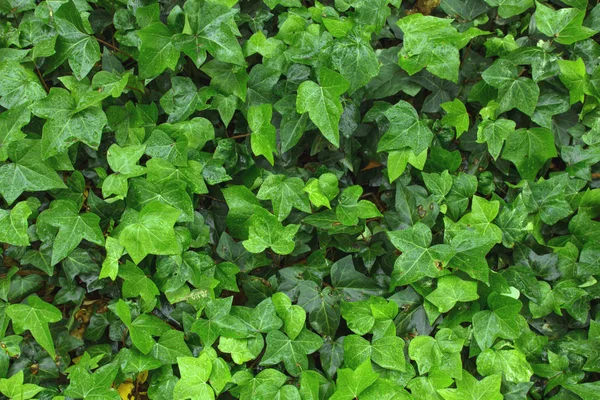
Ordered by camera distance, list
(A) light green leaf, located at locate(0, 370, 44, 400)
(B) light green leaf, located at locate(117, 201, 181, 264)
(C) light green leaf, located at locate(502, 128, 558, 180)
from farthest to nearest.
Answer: (C) light green leaf, located at locate(502, 128, 558, 180) → (A) light green leaf, located at locate(0, 370, 44, 400) → (B) light green leaf, located at locate(117, 201, 181, 264)

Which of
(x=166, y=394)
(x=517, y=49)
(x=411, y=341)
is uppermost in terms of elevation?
(x=517, y=49)

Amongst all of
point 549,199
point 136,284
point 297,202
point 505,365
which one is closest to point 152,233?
point 136,284

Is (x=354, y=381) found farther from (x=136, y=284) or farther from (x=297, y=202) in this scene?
(x=136, y=284)

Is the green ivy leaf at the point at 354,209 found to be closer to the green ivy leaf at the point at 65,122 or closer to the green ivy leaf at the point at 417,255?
the green ivy leaf at the point at 417,255

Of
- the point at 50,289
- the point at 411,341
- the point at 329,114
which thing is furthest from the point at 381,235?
the point at 50,289

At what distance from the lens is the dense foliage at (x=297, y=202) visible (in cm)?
185

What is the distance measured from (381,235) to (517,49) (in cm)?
84

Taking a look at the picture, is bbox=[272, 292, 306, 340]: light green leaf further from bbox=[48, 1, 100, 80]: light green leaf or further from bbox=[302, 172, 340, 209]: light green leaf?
bbox=[48, 1, 100, 80]: light green leaf

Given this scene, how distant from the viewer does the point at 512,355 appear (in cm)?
192

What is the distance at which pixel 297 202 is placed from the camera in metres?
1.96

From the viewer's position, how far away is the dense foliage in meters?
1.85

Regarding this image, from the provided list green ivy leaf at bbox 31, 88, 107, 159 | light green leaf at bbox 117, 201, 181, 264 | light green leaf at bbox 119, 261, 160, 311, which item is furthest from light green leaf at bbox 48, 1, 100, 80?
light green leaf at bbox 119, 261, 160, 311

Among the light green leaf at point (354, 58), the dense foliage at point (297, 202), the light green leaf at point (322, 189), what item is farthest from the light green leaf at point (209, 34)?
the light green leaf at point (322, 189)

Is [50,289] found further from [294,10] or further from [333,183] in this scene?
[294,10]
